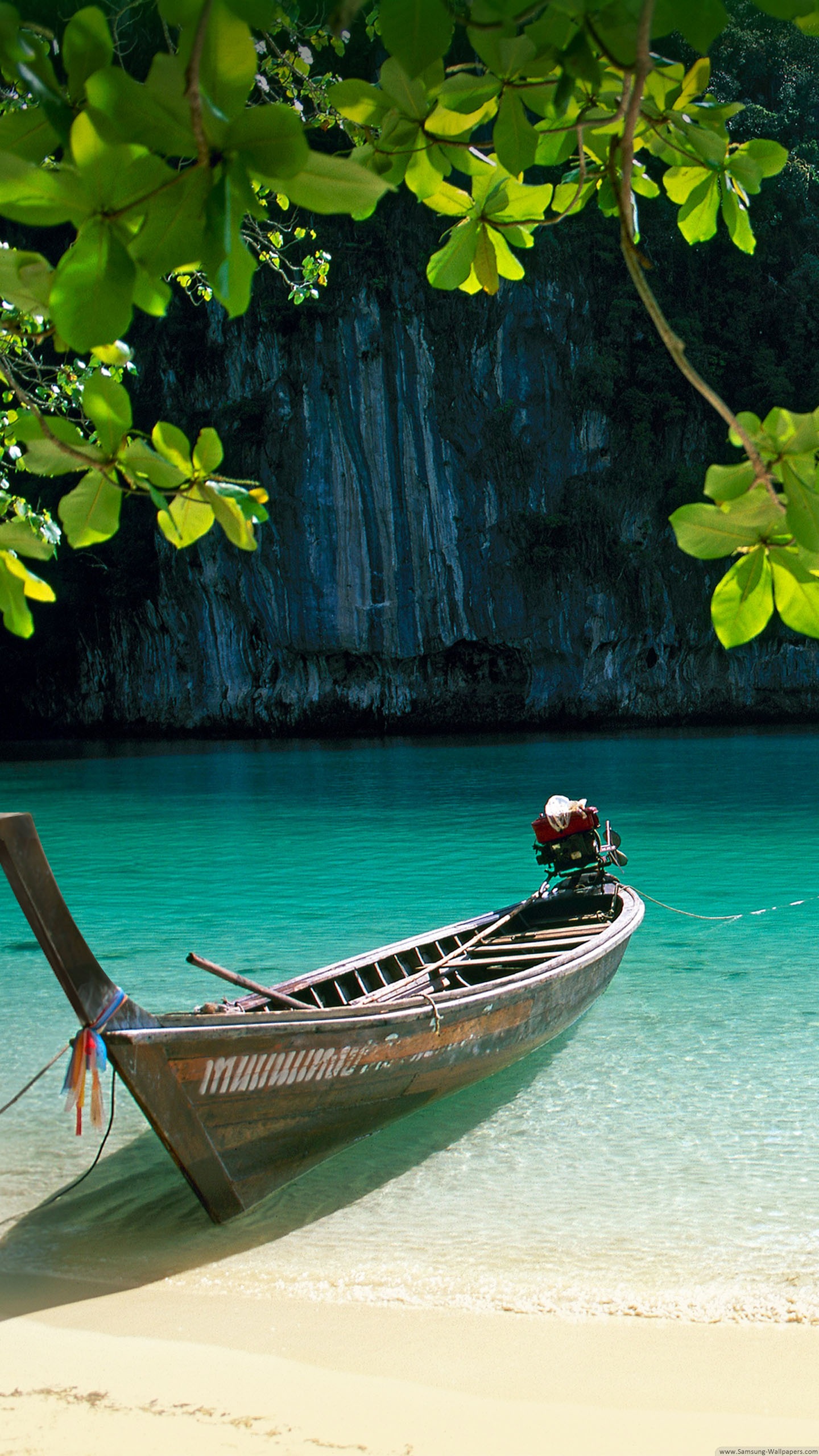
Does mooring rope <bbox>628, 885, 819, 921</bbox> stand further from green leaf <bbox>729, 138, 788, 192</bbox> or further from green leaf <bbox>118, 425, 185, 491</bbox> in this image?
green leaf <bbox>118, 425, 185, 491</bbox>

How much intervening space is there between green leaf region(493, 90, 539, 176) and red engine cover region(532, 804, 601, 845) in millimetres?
5846

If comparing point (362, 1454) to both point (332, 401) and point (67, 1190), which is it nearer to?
point (67, 1190)

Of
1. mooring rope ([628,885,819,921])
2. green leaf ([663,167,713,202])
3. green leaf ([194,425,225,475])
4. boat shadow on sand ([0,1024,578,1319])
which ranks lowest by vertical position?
mooring rope ([628,885,819,921])

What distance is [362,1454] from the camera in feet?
7.76

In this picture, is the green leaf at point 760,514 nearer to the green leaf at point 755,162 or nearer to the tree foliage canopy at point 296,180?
the tree foliage canopy at point 296,180

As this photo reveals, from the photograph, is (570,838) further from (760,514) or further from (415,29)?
(415,29)

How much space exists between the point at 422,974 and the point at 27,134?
4.72 meters

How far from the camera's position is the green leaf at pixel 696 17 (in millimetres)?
806

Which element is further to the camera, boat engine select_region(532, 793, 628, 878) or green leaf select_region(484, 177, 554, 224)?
boat engine select_region(532, 793, 628, 878)

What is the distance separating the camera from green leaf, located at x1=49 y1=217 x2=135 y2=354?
75cm

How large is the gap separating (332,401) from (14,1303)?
25340mm

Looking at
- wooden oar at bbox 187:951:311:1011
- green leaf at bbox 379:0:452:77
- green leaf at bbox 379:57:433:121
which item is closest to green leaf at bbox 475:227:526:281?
green leaf at bbox 379:57:433:121

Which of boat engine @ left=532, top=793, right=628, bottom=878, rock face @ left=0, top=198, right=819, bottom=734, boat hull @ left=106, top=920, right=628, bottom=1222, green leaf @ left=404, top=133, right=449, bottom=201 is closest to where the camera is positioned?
green leaf @ left=404, top=133, right=449, bottom=201

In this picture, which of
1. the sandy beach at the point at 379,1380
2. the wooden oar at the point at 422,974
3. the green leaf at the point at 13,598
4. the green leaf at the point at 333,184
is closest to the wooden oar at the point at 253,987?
the wooden oar at the point at 422,974
